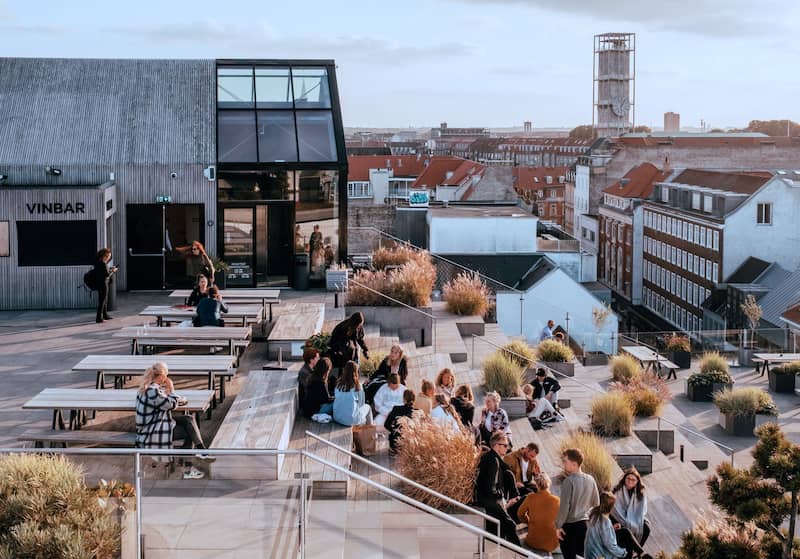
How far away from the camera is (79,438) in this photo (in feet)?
34.6

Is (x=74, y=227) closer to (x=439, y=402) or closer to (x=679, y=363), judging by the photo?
(x=439, y=402)

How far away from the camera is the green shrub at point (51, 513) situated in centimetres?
757

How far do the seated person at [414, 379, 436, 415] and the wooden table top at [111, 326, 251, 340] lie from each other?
117 inches

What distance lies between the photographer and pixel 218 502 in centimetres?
795

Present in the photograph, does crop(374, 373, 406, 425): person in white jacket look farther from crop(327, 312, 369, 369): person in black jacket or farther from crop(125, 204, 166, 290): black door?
crop(125, 204, 166, 290): black door

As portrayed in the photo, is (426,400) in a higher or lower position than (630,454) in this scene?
higher

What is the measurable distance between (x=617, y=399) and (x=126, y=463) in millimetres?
9873

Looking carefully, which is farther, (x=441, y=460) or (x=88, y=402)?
(x=88, y=402)

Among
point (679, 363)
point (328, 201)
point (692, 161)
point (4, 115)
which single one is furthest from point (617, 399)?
point (692, 161)

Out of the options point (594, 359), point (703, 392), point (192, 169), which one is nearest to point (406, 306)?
point (192, 169)

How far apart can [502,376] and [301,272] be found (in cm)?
724

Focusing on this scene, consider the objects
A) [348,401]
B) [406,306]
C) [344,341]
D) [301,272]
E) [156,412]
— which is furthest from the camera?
[301,272]

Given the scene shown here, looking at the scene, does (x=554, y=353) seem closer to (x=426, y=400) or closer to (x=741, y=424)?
(x=741, y=424)

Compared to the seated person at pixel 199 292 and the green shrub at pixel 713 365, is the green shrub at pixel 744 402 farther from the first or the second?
the seated person at pixel 199 292
